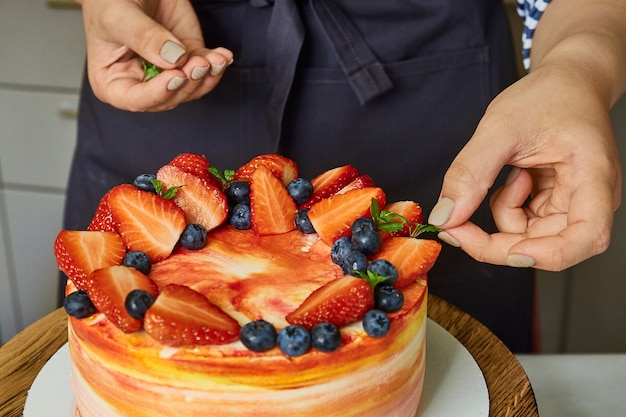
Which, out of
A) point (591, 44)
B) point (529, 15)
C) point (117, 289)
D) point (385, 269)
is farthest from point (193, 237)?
point (529, 15)

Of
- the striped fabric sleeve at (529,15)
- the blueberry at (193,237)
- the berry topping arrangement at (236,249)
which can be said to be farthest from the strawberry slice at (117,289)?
the striped fabric sleeve at (529,15)

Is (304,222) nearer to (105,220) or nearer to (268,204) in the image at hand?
(268,204)

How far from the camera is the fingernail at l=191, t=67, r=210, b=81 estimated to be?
124 centimetres

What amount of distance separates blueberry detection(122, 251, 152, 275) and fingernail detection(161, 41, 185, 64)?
0.35 meters

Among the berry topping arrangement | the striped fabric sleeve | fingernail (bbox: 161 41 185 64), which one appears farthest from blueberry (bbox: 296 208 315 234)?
the striped fabric sleeve

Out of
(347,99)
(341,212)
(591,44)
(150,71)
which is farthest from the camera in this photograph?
(347,99)

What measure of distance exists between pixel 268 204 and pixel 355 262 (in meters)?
0.20

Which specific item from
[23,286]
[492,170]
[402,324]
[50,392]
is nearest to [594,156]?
[492,170]

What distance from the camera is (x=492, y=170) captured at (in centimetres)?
102

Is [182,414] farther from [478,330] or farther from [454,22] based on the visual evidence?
[454,22]

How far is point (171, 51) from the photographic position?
3.98ft

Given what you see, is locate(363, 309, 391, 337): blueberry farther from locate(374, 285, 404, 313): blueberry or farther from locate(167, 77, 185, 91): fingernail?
locate(167, 77, 185, 91): fingernail

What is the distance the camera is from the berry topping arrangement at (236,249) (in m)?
0.88

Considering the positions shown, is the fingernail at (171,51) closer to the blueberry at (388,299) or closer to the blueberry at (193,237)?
the blueberry at (193,237)
